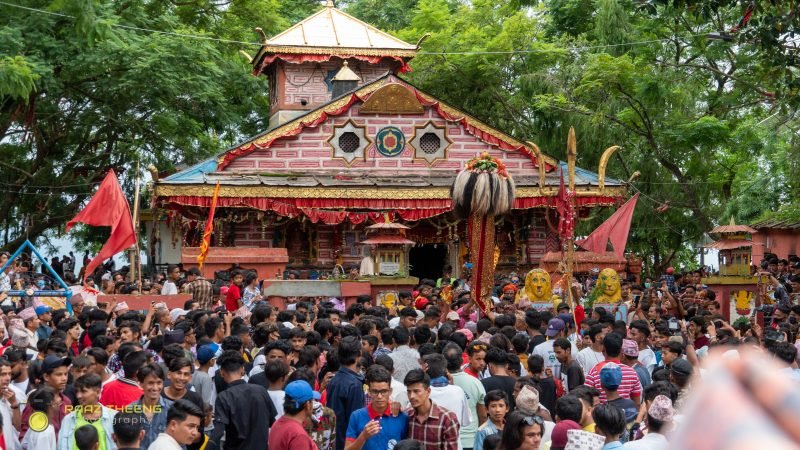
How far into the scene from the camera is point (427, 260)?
32.6 metres

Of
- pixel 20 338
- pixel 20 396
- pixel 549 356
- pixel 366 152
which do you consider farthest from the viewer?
pixel 366 152

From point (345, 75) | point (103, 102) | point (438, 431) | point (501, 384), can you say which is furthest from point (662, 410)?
point (103, 102)

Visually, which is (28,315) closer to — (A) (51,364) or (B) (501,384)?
(A) (51,364)

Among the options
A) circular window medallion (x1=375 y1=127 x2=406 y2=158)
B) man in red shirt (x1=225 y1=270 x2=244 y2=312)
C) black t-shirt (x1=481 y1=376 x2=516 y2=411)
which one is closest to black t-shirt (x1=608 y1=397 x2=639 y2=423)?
black t-shirt (x1=481 y1=376 x2=516 y2=411)

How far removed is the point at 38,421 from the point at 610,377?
4076 millimetres

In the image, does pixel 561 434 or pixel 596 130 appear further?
pixel 596 130

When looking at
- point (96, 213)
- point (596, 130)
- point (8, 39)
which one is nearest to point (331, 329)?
point (96, 213)

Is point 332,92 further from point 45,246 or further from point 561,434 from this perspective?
point 561,434

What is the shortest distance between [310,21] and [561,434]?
29.1 m

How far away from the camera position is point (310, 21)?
34281 millimetres

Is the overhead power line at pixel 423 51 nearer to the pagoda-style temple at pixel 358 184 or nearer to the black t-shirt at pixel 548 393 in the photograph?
the pagoda-style temple at pixel 358 184

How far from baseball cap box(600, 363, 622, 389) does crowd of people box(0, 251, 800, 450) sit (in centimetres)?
1

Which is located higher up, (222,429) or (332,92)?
(332,92)

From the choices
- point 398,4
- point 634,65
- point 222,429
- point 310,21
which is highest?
point 398,4
